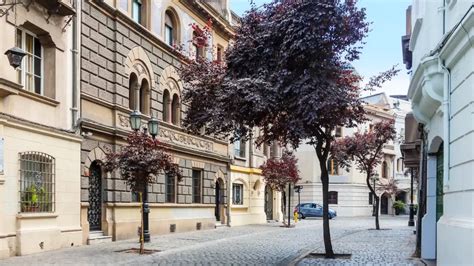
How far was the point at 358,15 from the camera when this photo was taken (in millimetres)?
13391

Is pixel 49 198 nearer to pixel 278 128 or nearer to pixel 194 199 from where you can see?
pixel 278 128

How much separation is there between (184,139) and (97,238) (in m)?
8.34

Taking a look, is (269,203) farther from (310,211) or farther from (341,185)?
(341,185)

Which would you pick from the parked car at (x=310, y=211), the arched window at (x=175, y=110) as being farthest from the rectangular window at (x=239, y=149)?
the parked car at (x=310, y=211)

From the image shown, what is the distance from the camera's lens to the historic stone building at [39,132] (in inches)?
551

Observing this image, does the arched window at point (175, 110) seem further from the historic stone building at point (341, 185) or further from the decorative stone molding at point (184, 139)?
the historic stone building at point (341, 185)

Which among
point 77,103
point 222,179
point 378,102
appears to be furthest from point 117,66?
point 378,102

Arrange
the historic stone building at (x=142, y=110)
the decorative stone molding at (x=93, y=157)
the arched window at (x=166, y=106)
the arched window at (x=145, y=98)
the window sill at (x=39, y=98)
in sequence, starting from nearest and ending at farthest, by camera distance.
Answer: the window sill at (x=39, y=98) < the decorative stone molding at (x=93, y=157) < the historic stone building at (x=142, y=110) < the arched window at (x=145, y=98) < the arched window at (x=166, y=106)

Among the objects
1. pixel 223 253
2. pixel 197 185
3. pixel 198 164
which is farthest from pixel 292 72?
pixel 197 185

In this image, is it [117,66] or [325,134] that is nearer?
[325,134]

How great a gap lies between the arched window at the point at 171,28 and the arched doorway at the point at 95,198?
7797mm

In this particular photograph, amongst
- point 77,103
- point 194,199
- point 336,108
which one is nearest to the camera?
point 336,108

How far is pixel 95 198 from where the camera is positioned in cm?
1889

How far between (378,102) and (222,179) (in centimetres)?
3915
